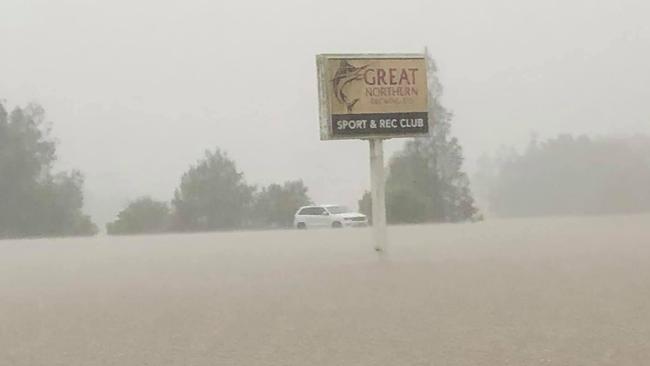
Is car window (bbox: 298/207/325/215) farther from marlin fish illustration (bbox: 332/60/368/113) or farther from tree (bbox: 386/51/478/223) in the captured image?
marlin fish illustration (bbox: 332/60/368/113)

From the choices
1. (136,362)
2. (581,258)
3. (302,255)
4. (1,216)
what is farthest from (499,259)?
(1,216)

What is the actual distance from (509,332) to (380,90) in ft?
11.4

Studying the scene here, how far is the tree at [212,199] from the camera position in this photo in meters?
11.4

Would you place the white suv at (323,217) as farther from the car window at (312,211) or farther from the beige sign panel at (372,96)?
the beige sign panel at (372,96)

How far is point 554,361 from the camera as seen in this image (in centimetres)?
344

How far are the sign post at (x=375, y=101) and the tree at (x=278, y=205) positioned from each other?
154 inches

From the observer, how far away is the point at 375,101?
7055 millimetres

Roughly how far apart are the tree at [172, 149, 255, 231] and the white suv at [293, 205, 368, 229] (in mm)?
753

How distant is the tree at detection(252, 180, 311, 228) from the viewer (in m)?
11.3

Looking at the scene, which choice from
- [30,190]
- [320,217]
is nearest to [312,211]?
[320,217]

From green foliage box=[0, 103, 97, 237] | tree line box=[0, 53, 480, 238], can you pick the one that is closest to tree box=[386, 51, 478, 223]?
tree line box=[0, 53, 480, 238]

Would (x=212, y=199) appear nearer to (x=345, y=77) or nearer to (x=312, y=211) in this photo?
(x=312, y=211)

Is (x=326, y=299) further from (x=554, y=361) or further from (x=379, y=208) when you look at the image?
(x=379, y=208)

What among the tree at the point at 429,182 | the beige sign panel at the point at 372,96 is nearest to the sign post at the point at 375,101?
the beige sign panel at the point at 372,96
